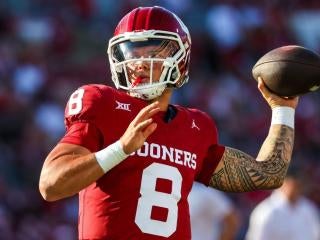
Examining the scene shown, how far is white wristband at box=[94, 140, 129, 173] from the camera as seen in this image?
11.2 feet

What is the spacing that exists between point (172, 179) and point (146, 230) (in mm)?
221

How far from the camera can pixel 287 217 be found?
26.4ft

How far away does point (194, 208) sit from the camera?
7.59m

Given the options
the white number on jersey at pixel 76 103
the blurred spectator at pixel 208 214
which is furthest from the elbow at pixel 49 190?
the blurred spectator at pixel 208 214

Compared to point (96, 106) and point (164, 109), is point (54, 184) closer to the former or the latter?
point (96, 106)

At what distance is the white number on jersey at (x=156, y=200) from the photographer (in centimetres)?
363

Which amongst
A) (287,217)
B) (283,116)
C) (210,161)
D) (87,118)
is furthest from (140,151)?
(287,217)

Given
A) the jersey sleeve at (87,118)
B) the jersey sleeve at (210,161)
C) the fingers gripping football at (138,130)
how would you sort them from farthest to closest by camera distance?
A: the jersey sleeve at (210,161) < the jersey sleeve at (87,118) < the fingers gripping football at (138,130)

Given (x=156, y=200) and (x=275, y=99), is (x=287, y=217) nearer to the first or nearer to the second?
(x=275, y=99)

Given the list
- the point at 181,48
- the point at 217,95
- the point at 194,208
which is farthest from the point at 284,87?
the point at 217,95

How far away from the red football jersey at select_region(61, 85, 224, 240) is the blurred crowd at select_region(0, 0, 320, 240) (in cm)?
522

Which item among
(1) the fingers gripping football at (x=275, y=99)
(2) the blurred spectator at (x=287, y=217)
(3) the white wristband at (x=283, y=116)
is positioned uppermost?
(1) the fingers gripping football at (x=275, y=99)

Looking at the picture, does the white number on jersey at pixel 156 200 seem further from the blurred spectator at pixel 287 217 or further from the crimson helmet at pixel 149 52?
the blurred spectator at pixel 287 217

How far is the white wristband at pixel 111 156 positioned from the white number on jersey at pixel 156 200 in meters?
0.25
